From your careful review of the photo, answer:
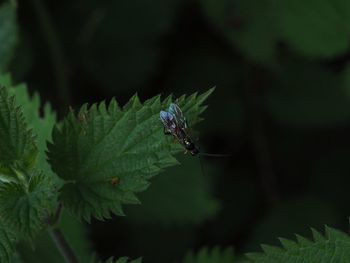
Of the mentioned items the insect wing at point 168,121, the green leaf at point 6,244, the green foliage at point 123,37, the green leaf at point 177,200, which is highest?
A: the green foliage at point 123,37

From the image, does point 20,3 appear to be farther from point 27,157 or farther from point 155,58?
point 27,157

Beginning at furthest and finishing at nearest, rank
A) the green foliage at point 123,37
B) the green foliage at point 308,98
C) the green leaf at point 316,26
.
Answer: the green foliage at point 123,37, the green foliage at point 308,98, the green leaf at point 316,26

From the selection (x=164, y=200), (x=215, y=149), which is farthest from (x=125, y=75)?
(x=164, y=200)

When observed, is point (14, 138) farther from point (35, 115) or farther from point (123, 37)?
point (123, 37)

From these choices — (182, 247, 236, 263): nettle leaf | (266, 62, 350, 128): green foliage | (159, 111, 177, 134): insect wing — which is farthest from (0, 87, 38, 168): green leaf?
(266, 62, 350, 128): green foliage

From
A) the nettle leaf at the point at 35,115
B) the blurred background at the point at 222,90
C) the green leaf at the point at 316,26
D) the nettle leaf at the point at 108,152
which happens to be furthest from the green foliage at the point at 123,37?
the nettle leaf at the point at 108,152

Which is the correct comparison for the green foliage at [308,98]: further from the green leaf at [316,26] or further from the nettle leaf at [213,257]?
the nettle leaf at [213,257]

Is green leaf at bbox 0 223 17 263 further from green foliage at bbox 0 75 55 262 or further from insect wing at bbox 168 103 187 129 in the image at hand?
insect wing at bbox 168 103 187 129
